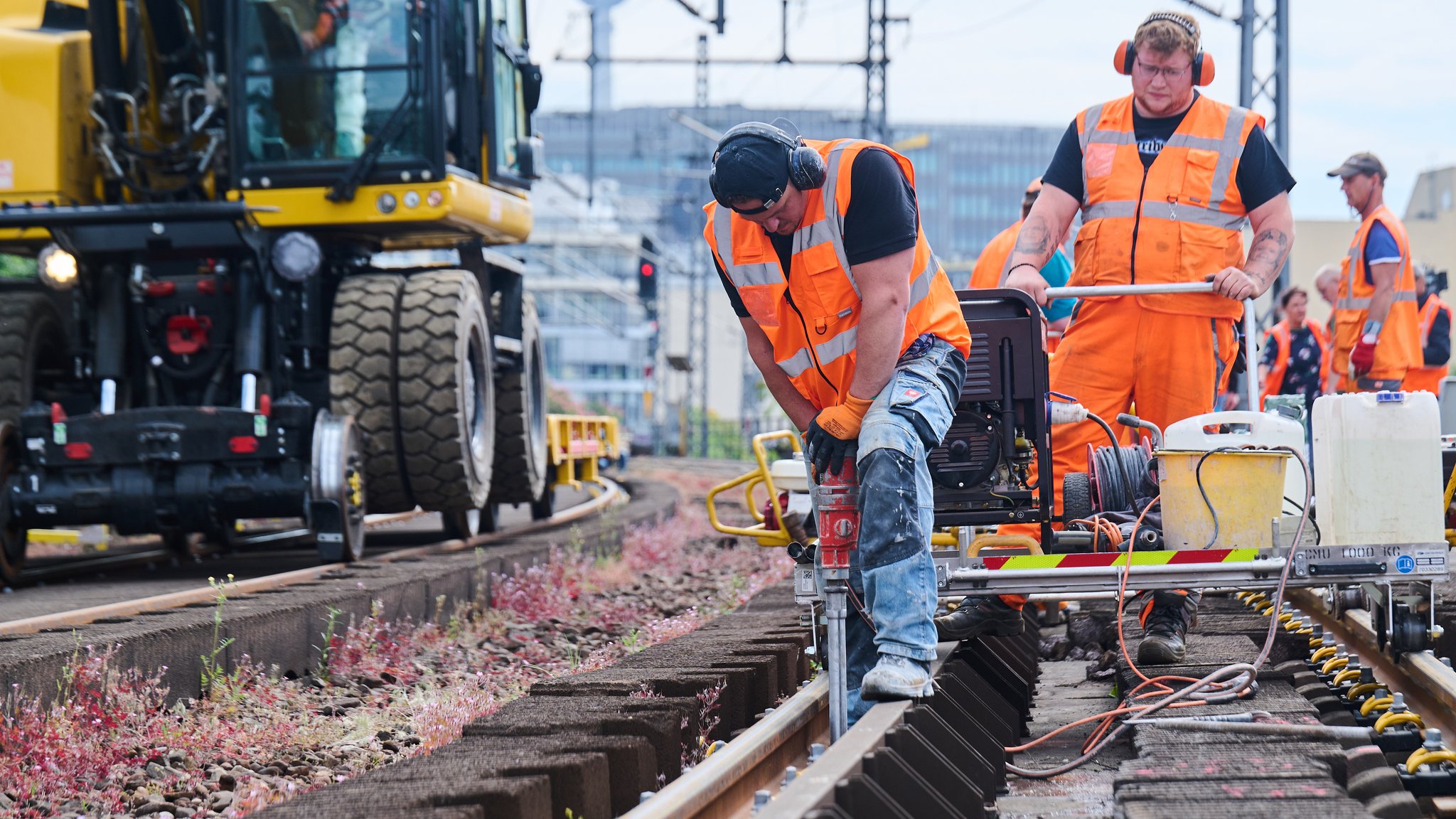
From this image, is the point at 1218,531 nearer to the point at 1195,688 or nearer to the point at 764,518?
the point at 1195,688

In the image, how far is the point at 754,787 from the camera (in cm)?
387

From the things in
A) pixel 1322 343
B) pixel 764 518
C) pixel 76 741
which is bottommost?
pixel 76 741

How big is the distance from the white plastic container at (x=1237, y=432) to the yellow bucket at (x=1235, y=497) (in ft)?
0.19

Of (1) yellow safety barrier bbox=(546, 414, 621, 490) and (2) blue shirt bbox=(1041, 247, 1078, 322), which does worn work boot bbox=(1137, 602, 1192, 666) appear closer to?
(2) blue shirt bbox=(1041, 247, 1078, 322)

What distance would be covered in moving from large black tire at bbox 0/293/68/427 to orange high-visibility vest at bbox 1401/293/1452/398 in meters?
7.41

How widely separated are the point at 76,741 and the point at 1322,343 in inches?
408

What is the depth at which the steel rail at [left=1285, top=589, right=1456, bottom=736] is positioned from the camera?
452 centimetres

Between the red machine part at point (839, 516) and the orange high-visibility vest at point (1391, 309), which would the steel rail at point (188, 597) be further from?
the orange high-visibility vest at point (1391, 309)

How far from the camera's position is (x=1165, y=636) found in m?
5.24

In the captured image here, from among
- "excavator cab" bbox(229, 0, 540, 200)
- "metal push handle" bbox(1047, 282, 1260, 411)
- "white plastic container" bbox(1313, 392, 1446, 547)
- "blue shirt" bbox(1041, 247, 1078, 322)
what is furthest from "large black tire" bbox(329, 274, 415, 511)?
"white plastic container" bbox(1313, 392, 1446, 547)

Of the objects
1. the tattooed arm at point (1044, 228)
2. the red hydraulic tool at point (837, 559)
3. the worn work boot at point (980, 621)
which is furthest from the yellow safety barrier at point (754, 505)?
the red hydraulic tool at point (837, 559)

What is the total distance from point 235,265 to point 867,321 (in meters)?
5.62

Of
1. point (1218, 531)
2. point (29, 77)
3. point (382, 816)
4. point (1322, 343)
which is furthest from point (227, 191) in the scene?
point (1322, 343)

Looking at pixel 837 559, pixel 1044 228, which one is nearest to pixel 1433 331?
pixel 1044 228
